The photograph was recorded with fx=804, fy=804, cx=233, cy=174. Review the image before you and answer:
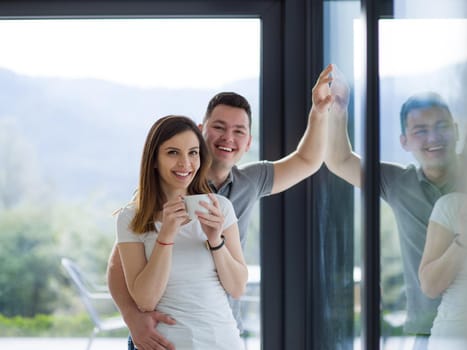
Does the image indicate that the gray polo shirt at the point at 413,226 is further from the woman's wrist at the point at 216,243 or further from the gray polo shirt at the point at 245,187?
the gray polo shirt at the point at 245,187

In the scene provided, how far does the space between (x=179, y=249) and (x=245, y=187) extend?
378 mm

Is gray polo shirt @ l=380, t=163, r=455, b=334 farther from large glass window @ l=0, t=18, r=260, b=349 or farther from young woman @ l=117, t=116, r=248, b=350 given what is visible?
large glass window @ l=0, t=18, r=260, b=349

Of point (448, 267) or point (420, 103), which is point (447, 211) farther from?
point (420, 103)

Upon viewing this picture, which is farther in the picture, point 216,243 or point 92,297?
point 92,297

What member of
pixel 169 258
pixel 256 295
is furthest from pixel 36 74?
pixel 169 258

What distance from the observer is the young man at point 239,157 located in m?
2.03

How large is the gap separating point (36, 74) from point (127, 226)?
2566mm

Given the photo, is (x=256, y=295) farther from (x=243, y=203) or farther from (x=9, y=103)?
(x=243, y=203)

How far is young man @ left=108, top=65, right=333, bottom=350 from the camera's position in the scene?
203cm

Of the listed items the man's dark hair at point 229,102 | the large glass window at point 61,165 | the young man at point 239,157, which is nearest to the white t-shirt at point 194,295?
the young man at point 239,157

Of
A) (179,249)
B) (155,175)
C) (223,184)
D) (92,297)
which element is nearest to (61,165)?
(92,297)

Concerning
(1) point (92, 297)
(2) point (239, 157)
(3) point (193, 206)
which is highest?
(2) point (239, 157)

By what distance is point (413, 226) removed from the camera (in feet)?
4.29

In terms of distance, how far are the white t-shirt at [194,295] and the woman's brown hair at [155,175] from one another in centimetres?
3
